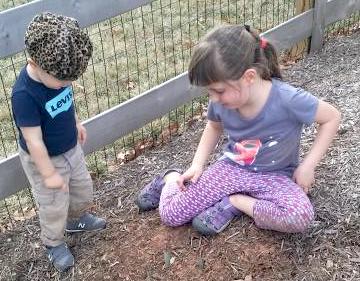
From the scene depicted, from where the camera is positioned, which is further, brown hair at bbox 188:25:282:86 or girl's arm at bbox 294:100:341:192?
girl's arm at bbox 294:100:341:192

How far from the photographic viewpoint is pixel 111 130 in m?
3.73

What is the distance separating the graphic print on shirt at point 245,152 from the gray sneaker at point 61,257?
1002 millimetres

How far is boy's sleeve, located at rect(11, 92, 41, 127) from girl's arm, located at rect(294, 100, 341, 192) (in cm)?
130

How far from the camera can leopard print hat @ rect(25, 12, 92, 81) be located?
2488 mm

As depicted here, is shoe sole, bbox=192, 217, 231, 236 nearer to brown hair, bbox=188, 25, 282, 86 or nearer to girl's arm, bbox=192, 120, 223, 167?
girl's arm, bbox=192, 120, 223, 167

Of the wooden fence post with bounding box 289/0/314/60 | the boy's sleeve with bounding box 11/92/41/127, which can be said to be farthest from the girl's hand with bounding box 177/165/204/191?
the wooden fence post with bounding box 289/0/314/60

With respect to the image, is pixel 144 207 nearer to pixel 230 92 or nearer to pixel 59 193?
pixel 59 193

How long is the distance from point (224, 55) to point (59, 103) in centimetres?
80

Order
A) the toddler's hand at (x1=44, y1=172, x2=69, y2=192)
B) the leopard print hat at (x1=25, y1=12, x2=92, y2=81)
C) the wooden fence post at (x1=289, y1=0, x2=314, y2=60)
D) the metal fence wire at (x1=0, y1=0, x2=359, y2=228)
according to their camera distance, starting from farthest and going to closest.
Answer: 1. the wooden fence post at (x1=289, y1=0, x2=314, y2=60)
2. the metal fence wire at (x1=0, y1=0, x2=359, y2=228)
3. the toddler's hand at (x1=44, y1=172, x2=69, y2=192)
4. the leopard print hat at (x1=25, y1=12, x2=92, y2=81)

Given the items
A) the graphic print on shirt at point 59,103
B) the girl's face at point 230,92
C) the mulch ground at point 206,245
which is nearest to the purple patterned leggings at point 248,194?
the mulch ground at point 206,245

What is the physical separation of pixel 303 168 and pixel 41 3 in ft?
5.17

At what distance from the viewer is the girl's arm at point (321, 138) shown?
2.80 meters

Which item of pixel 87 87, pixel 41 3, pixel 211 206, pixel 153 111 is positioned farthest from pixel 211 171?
pixel 87 87

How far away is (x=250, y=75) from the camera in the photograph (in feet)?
8.75
